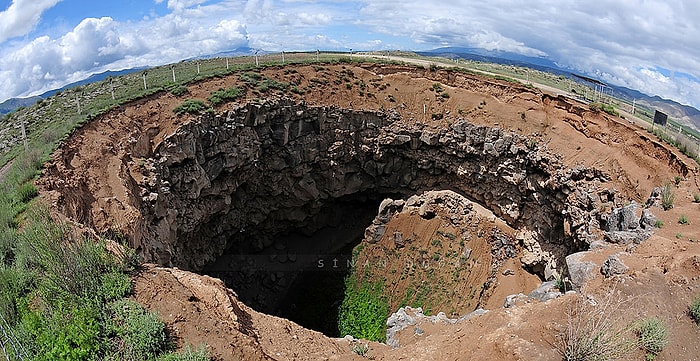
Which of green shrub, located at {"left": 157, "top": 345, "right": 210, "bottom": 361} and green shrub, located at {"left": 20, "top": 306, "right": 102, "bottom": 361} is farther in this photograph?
green shrub, located at {"left": 157, "top": 345, "right": 210, "bottom": 361}

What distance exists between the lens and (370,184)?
1228 inches

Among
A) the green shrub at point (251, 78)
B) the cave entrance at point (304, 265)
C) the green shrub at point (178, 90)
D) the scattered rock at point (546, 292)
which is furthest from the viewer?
the cave entrance at point (304, 265)

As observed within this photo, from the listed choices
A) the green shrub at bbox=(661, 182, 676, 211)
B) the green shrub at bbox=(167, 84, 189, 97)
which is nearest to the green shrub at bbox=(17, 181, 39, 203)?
the green shrub at bbox=(167, 84, 189, 97)

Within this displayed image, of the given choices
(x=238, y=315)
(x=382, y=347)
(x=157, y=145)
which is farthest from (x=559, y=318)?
(x=157, y=145)

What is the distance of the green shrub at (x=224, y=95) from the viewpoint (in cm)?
2477

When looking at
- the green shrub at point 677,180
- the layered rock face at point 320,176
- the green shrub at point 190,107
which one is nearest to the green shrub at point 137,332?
the layered rock face at point 320,176

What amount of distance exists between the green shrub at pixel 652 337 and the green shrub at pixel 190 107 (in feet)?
70.7

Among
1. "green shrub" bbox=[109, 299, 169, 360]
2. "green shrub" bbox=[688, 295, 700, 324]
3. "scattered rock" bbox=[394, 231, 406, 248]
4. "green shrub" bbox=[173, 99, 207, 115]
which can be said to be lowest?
"scattered rock" bbox=[394, 231, 406, 248]

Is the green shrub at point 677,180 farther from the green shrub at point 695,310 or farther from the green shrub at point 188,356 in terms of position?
the green shrub at point 188,356

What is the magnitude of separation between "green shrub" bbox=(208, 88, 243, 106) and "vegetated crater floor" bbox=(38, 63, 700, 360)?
16.6 inches

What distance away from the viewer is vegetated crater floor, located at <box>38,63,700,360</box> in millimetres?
18484

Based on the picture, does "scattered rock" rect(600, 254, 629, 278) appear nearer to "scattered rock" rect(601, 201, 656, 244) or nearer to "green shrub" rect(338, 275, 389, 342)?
"scattered rock" rect(601, 201, 656, 244)

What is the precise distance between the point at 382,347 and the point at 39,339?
7.99 metres

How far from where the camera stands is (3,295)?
8.82 metres
